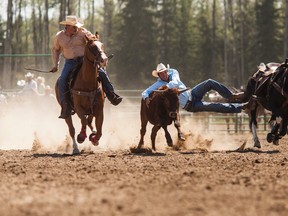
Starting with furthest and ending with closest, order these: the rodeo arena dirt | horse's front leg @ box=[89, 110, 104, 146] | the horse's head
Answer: horse's front leg @ box=[89, 110, 104, 146] → the horse's head → the rodeo arena dirt

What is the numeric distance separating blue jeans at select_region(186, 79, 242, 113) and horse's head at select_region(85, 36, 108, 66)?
6.70 ft

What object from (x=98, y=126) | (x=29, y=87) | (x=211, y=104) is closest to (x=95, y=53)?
(x=98, y=126)

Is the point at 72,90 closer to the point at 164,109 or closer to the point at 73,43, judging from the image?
the point at 73,43

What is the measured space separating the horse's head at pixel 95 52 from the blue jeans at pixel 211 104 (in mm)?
2042

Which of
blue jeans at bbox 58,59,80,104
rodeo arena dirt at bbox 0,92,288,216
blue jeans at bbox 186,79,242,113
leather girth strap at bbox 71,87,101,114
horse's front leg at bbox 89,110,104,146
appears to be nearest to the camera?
rodeo arena dirt at bbox 0,92,288,216

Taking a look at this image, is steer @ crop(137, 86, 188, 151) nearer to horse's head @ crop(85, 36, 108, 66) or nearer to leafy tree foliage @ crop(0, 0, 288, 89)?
horse's head @ crop(85, 36, 108, 66)

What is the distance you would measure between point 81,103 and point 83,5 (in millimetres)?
58478

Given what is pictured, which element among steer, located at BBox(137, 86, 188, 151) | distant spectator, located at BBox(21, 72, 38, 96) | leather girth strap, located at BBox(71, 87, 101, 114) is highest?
leather girth strap, located at BBox(71, 87, 101, 114)

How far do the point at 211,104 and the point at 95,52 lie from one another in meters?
2.39

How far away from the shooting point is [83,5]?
2749 inches

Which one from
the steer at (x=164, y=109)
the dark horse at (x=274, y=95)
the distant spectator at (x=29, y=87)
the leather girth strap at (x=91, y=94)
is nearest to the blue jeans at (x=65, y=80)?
the leather girth strap at (x=91, y=94)

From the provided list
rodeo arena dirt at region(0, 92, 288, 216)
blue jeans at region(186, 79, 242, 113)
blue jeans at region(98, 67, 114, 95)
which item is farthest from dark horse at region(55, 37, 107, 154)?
blue jeans at region(186, 79, 242, 113)

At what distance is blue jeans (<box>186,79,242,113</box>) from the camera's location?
A: 13.0 meters

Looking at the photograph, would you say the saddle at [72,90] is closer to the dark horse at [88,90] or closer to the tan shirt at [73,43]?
the dark horse at [88,90]
